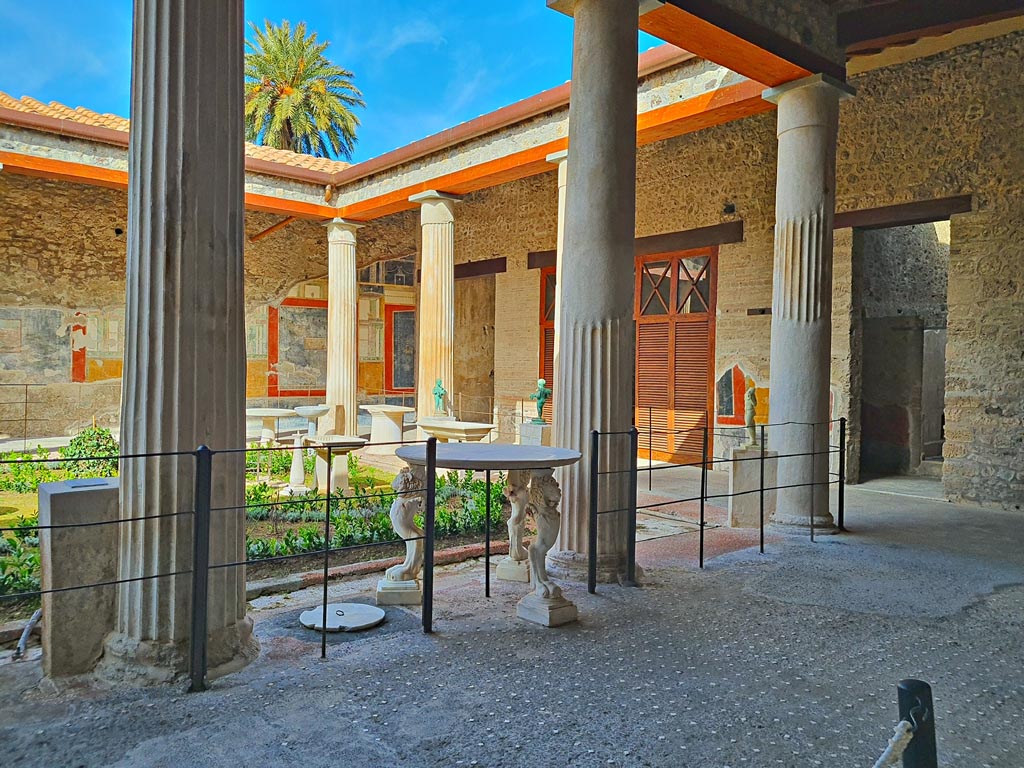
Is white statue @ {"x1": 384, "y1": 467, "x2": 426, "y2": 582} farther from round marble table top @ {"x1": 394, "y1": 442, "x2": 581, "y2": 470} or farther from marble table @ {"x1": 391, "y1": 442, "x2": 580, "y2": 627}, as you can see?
round marble table top @ {"x1": 394, "y1": 442, "x2": 581, "y2": 470}

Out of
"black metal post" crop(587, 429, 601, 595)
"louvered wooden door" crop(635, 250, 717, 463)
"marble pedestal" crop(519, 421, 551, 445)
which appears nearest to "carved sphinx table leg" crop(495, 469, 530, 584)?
"black metal post" crop(587, 429, 601, 595)

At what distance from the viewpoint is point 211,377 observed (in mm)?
3146

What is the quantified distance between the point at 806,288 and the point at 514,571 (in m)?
3.68

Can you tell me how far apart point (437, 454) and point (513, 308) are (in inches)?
441

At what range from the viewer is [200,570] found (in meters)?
2.99

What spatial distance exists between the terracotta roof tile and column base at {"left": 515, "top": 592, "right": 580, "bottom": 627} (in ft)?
36.1

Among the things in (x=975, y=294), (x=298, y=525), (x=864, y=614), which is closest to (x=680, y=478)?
(x=975, y=294)

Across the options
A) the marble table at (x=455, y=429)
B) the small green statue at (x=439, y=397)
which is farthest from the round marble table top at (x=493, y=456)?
the small green statue at (x=439, y=397)

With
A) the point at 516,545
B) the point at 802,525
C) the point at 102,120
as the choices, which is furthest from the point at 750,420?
the point at 102,120

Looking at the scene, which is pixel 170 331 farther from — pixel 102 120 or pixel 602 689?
pixel 102 120

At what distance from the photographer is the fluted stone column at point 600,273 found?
4719mm

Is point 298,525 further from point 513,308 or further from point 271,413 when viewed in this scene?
point 513,308

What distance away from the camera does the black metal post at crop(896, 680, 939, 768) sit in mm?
1496

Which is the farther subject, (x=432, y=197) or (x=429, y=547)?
(x=432, y=197)
